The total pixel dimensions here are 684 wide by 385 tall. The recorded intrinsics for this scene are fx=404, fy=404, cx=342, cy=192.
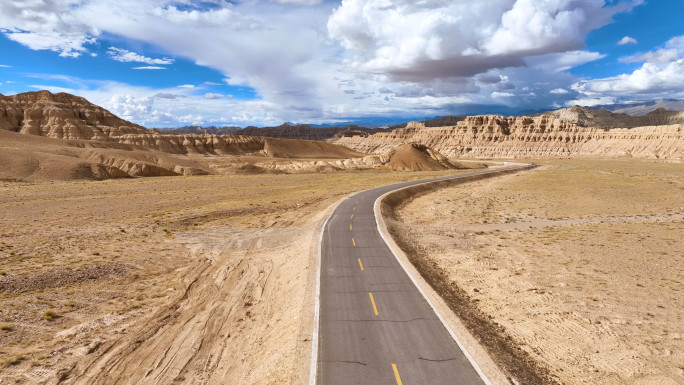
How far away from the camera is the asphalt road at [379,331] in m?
10.8

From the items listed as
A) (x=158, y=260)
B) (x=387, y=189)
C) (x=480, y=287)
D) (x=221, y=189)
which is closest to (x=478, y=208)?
(x=387, y=189)

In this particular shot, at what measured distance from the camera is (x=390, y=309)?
49.0 ft

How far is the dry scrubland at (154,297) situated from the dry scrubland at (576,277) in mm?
7791

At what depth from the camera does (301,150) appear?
182625 millimetres

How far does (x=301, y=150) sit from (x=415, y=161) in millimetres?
79088

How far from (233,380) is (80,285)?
11625mm

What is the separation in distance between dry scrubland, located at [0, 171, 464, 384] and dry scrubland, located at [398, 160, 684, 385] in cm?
779

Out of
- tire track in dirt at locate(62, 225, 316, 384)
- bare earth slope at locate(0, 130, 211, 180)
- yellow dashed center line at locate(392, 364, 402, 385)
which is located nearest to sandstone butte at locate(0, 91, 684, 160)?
bare earth slope at locate(0, 130, 211, 180)

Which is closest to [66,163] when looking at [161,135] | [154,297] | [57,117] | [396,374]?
[154,297]

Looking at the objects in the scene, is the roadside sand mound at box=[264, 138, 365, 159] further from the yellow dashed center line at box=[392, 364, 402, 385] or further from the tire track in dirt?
the yellow dashed center line at box=[392, 364, 402, 385]

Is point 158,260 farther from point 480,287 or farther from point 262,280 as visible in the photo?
point 480,287

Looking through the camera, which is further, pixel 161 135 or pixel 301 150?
pixel 301 150

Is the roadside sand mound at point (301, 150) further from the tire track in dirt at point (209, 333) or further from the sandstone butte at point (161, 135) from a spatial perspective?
the tire track in dirt at point (209, 333)

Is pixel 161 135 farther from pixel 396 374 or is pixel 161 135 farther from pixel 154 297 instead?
pixel 396 374
